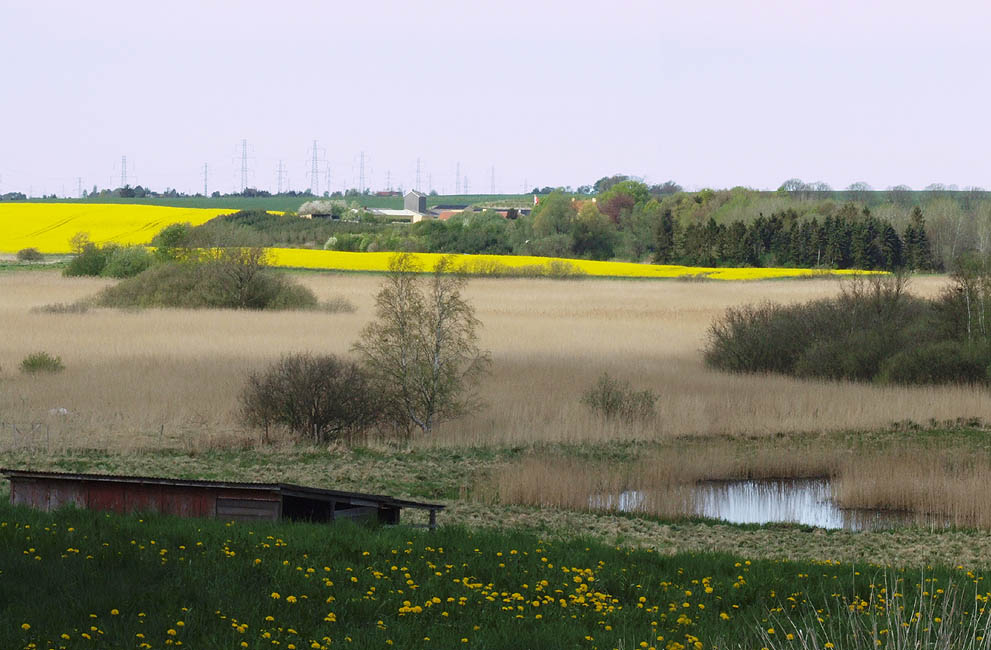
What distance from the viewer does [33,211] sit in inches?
4788

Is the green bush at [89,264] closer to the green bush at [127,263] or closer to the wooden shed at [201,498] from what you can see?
the green bush at [127,263]

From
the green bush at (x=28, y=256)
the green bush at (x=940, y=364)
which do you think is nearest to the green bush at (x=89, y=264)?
the green bush at (x=28, y=256)

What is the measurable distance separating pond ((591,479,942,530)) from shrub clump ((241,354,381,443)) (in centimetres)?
667

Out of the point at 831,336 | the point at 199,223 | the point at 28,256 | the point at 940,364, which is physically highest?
the point at 199,223

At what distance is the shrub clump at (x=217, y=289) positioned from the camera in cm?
A: 5516

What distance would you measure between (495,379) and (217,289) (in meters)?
27.4

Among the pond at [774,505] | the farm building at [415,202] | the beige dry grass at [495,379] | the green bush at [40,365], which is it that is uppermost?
the farm building at [415,202]

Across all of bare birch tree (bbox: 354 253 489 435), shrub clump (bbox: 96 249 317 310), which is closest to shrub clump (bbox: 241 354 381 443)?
bare birch tree (bbox: 354 253 489 435)

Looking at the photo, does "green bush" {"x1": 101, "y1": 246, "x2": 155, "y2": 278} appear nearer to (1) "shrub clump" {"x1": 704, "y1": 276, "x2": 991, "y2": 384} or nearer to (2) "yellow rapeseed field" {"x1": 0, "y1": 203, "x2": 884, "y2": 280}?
(2) "yellow rapeseed field" {"x1": 0, "y1": 203, "x2": 884, "y2": 280}

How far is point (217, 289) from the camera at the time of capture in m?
55.5

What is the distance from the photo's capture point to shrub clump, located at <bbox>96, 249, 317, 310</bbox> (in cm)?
5516

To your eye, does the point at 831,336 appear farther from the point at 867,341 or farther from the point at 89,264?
the point at 89,264

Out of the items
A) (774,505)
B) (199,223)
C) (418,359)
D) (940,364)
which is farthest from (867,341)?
(199,223)

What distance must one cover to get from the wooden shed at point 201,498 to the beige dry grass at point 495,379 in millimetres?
6510
